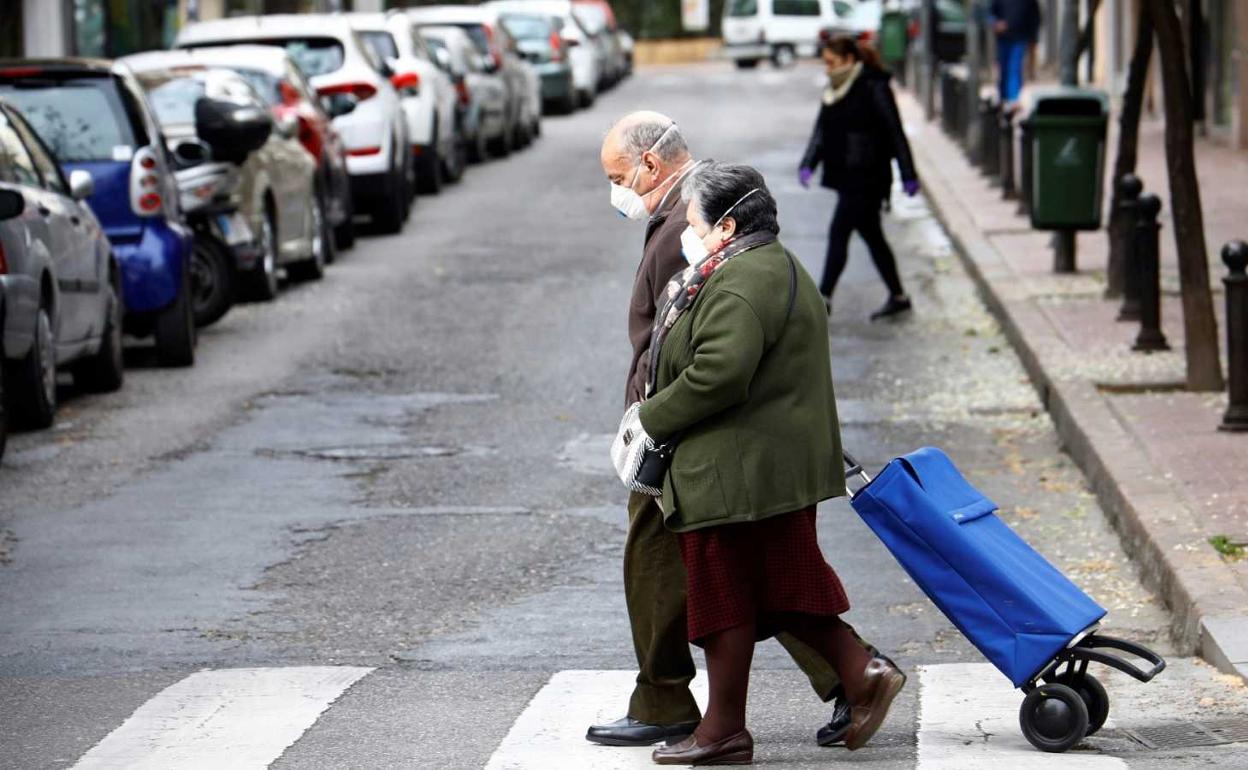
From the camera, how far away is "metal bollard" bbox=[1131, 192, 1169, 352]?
42.8ft

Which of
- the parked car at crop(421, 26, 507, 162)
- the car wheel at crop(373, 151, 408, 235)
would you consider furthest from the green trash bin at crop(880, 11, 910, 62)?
the car wheel at crop(373, 151, 408, 235)

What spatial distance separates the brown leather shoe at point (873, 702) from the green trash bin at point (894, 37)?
129ft

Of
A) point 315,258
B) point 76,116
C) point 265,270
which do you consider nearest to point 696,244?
point 76,116

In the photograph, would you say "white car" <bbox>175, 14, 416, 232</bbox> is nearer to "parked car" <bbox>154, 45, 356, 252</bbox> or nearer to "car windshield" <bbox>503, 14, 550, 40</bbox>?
"parked car" <bbox>154, 45, 356, 252</bbox>

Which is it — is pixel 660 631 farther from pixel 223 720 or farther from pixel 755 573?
pixel 223 720

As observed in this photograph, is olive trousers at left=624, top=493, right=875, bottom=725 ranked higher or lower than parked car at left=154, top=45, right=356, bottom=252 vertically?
lower

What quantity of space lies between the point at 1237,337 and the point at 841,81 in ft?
17.9

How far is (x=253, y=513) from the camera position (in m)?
10.3

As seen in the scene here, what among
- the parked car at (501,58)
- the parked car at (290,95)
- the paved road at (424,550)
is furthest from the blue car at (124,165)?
the parked car at (501,58)

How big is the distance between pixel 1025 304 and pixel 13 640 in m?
8.73

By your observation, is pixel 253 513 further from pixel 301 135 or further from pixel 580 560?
pixel 301 135

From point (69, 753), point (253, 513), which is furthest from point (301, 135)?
point (69, 753)

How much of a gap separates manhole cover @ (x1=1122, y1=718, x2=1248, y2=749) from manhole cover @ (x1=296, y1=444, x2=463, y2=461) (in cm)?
544

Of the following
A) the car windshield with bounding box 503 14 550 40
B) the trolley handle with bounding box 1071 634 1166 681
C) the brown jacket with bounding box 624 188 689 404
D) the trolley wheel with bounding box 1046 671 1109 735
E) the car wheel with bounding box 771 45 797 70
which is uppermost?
the brown jacket with bounding box 624 188 689 404
